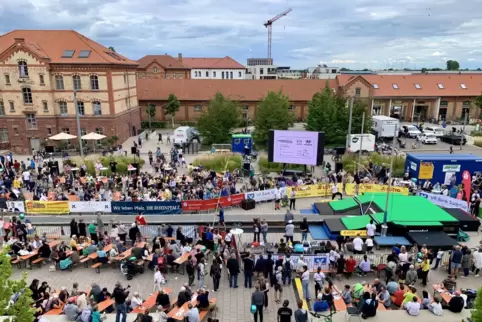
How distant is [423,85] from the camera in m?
58.3

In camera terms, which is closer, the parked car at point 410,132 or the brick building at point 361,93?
the parked car at point 410,132

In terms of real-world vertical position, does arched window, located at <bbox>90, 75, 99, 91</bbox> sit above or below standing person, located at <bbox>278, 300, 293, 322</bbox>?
above

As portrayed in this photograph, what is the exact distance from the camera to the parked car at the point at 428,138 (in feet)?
141

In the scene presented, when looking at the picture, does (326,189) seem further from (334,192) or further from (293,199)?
(293,199)

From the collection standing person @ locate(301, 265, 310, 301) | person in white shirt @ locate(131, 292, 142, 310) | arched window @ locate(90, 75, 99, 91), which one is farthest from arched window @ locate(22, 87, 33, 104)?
standing person @ locate(301, 265, 310, 301)

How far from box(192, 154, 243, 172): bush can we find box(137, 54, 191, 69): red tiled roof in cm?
5141

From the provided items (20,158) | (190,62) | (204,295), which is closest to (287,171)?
(204,295)

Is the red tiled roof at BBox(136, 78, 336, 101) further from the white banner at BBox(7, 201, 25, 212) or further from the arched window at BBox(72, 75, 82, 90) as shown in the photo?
the white banner at BBox(7, 201, 25, 212)

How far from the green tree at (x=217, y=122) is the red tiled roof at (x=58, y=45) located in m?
10.7

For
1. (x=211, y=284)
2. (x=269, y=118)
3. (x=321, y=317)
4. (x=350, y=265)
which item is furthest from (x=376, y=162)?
(x=321, y=317)

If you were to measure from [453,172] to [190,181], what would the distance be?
1813 centimetres

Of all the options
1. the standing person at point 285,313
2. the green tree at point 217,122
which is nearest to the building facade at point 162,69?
the green tree at point 217,122

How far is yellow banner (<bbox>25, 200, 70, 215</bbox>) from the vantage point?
2109 centimetres

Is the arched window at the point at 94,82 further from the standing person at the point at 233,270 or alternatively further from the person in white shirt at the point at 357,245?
the person in white shirt at the point at 357,245
